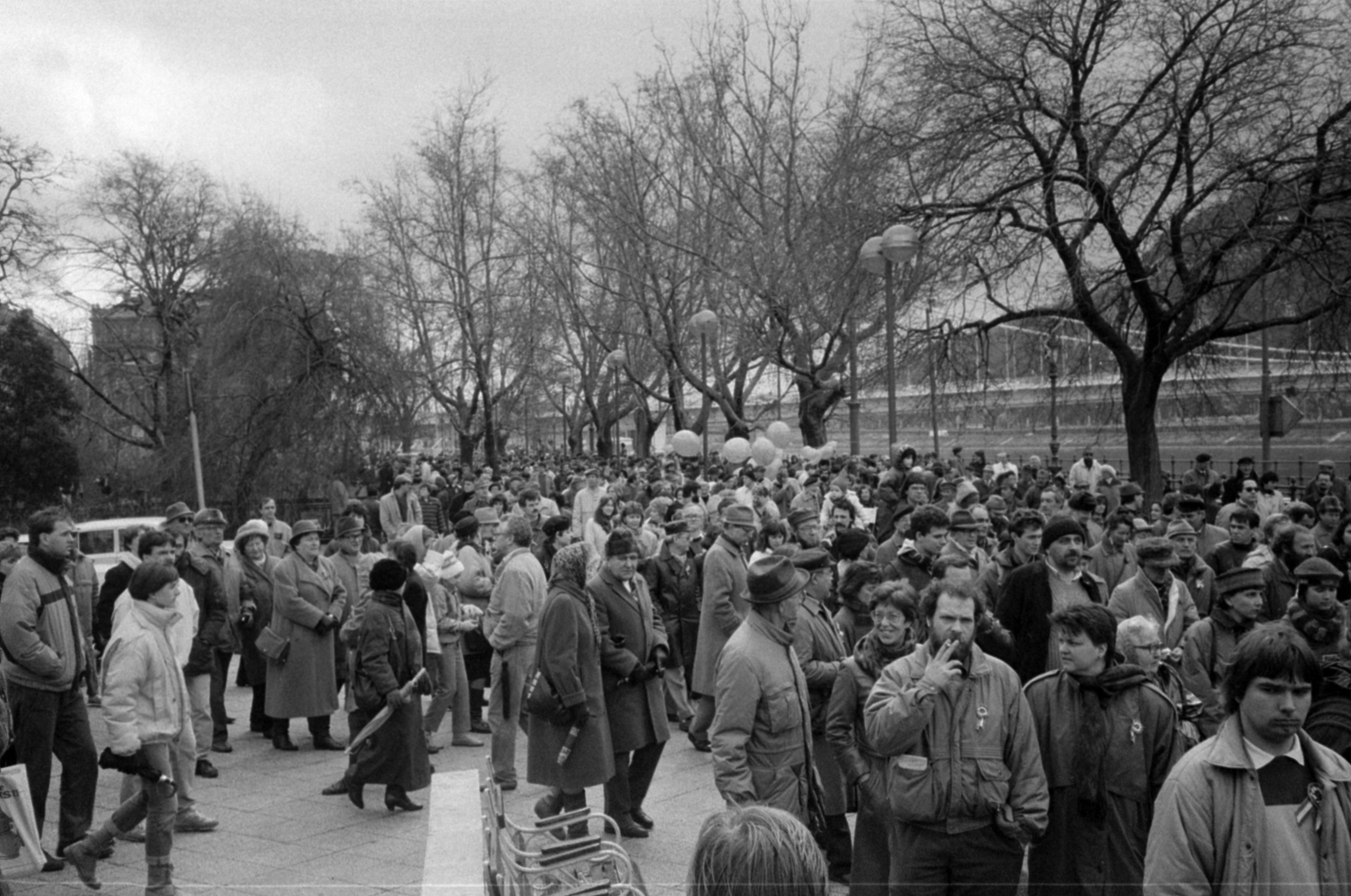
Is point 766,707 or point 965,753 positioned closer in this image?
point 965,753

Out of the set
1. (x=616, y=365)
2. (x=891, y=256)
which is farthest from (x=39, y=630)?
(x=616, y=365)

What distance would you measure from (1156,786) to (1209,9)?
18.0 meters

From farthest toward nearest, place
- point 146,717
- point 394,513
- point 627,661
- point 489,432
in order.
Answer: point 489,432 → point 394,513 → point 627,661 → point 146,717

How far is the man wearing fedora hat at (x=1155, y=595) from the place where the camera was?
7594mm

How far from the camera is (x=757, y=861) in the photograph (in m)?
2.70

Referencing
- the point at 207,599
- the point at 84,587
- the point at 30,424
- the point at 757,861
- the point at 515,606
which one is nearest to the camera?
the point at 757,861

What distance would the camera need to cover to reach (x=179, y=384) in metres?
34.4

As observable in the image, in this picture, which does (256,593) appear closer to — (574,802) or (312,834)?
(312,834)

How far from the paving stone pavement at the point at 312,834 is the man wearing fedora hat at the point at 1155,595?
2418 millimetres

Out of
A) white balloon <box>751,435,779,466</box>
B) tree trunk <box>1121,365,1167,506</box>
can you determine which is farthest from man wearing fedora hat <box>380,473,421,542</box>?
tree trunk <box>1121,365,1167,506</box>

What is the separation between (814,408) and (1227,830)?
24297 millimetres

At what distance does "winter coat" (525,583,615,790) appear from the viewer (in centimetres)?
736

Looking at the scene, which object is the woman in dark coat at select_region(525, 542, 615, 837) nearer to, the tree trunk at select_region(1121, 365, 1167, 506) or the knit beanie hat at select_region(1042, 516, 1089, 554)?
the knit beanie hat at select_region(1042, 516, 1089, 554)

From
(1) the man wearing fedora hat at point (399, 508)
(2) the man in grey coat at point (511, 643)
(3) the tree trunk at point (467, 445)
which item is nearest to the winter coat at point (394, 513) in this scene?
(1) the man wearing fedora hat at point (399, 508)
